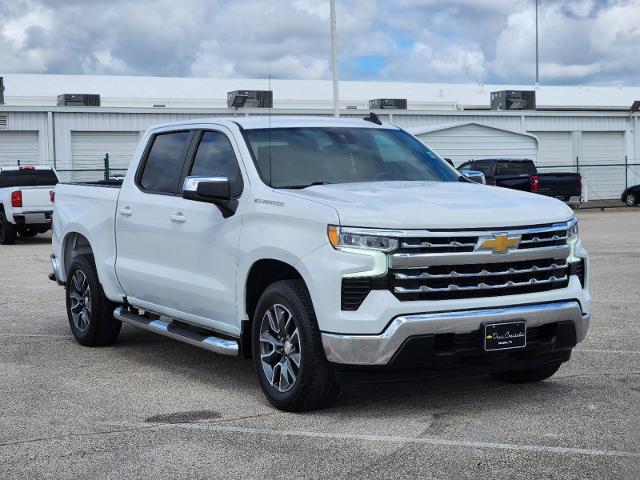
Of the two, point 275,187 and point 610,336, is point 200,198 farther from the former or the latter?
point 610,336

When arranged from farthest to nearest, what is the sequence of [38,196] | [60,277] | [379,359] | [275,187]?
[38,196] → [60,277] → [275,187] → [379,359]

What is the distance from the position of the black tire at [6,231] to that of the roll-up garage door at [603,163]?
26788 mm

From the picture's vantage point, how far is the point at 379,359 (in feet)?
19.1

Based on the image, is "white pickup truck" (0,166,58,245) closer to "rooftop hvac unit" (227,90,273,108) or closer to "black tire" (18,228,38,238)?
"black tire" (18,228,38,238)

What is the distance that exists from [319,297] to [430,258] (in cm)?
68

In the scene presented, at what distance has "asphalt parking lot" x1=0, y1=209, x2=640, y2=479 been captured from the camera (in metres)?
5.18

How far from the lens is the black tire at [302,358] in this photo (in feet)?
19.9

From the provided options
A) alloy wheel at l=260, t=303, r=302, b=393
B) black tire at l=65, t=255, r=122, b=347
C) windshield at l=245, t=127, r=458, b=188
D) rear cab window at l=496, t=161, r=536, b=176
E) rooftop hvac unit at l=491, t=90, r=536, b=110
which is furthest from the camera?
rooftop hvac unit at l=491, t=90, r=536, b=110

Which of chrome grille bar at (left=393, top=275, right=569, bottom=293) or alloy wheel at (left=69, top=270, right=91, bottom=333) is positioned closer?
chrome grille bar at (left=393, top=275, right=569, bottom=293)

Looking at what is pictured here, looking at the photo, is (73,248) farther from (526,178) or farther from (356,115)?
(356,115)

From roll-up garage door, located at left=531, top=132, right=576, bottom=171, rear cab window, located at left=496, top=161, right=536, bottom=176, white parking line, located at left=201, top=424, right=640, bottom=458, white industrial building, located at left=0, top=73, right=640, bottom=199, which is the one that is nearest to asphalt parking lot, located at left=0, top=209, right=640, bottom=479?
white parking line, located at left=201, top=424, right=640, bottom=458

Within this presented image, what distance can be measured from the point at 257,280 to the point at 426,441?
171 cm

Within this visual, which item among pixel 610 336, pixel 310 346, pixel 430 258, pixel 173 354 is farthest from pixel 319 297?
pixel 610 336

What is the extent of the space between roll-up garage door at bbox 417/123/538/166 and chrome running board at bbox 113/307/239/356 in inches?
1242
